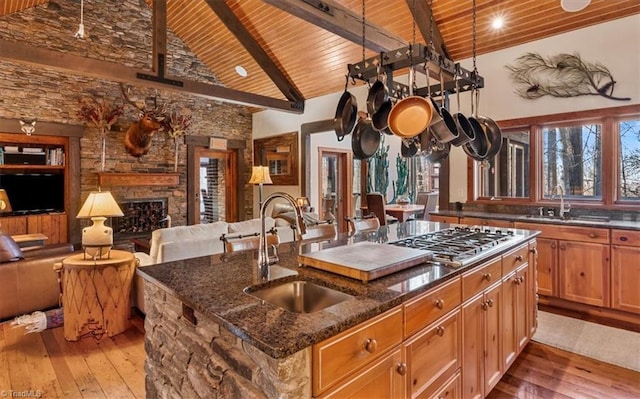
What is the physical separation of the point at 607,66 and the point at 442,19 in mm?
2011

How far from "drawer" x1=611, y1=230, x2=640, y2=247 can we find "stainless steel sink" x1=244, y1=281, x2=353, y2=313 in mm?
3346

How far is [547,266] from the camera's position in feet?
A: 12.5

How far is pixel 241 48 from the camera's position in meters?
6.76

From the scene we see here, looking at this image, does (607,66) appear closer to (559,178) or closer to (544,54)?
(544,54)

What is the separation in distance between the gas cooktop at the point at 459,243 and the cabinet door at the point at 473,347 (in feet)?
0.83

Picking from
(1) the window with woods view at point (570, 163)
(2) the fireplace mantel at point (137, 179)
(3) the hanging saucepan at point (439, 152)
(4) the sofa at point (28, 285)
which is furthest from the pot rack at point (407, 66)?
(2) the fireplace mantel at point (137, 179)

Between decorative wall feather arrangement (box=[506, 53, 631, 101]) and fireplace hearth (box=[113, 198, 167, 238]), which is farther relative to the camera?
fireplace hearth (box=[113, 198, 167, 238])

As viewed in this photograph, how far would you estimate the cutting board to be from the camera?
1610 mm

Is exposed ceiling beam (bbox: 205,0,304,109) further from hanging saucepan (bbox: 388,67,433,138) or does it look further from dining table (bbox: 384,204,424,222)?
hanging saucepan (bbox: 388,67,433,138)

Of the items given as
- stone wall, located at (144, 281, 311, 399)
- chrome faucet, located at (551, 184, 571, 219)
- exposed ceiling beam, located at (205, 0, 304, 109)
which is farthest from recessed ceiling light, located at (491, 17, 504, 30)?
stone wall, located at (144, 281, 311, 399)

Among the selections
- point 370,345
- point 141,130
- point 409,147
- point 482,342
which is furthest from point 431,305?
point 141,130

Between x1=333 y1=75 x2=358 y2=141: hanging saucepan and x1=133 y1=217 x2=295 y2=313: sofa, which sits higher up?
x1=333 y1=75 x2=358 y2=141: hanging saucepan

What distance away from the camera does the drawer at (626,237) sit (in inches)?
128

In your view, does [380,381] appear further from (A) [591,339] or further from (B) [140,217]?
(B) [140,217]
